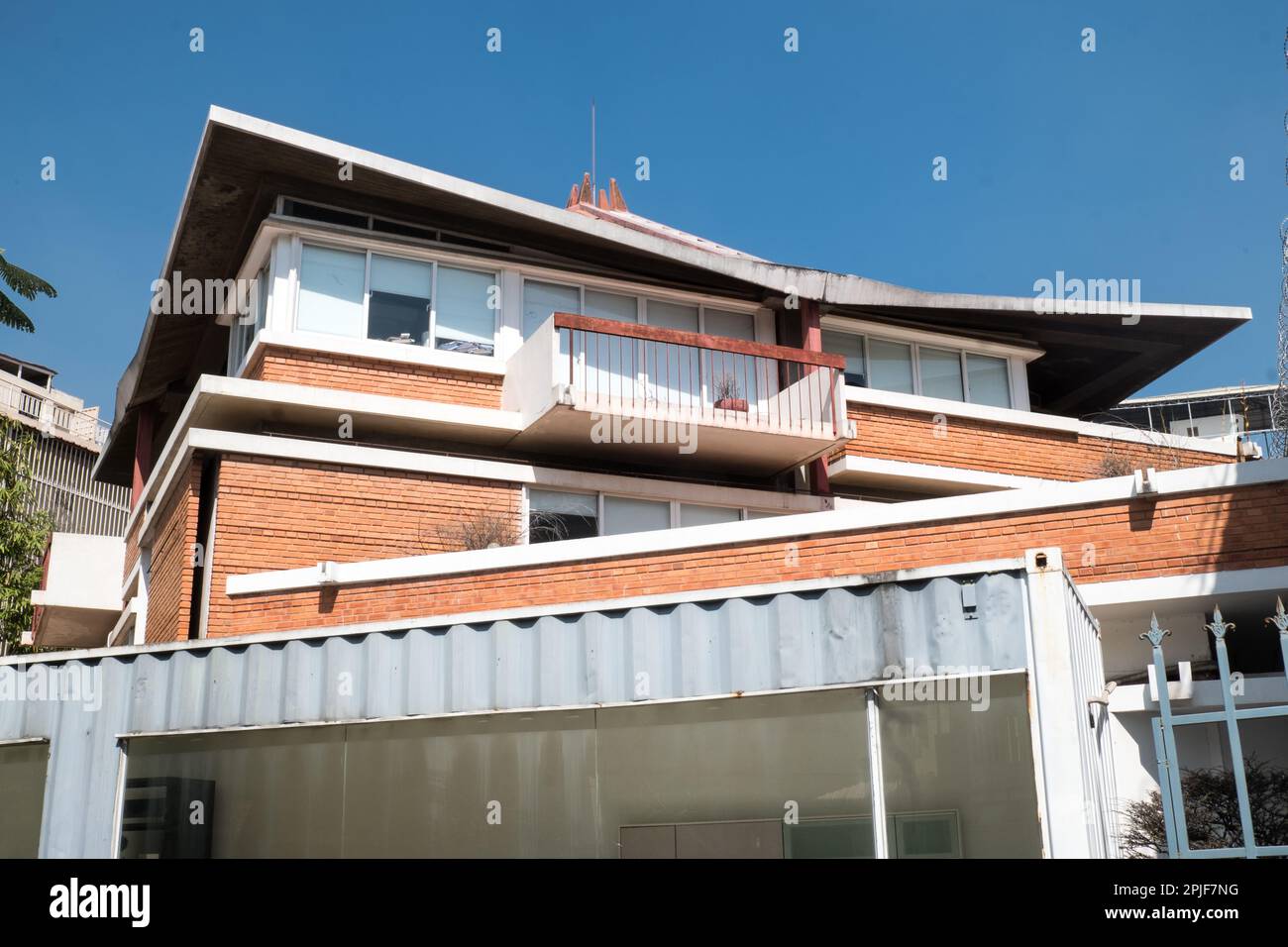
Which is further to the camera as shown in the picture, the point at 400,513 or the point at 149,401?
the point at 149,401

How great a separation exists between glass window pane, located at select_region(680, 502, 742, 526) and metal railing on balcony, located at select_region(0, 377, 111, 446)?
3386 centimetres

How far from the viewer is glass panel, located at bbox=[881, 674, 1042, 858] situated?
6.89 metres

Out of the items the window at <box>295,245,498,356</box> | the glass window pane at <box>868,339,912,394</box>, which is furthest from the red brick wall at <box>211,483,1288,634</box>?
the glass window pane at <box>868,339,912,394</box>

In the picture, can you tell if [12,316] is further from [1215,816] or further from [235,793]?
[1215,816]

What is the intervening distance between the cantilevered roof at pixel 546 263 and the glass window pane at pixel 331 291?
883 millimetres

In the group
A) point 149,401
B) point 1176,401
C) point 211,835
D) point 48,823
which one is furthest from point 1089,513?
point 1176,401

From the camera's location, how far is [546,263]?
18.1 metres

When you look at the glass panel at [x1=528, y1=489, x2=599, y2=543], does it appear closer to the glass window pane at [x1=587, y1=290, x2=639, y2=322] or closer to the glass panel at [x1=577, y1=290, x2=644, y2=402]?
the glass panel at [x1=577, y1=290, x2=644, y2=402]

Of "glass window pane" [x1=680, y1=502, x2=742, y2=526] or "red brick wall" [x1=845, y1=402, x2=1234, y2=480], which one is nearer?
"glass window pane" [x1=680, y1=502, x2=742, y2=526]

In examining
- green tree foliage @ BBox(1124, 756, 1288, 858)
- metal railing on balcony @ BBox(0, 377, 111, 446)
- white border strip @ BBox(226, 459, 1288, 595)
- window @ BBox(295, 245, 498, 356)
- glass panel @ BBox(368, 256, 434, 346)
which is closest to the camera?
green tree foliage @ BBox(1124, 756, 1288, 858)

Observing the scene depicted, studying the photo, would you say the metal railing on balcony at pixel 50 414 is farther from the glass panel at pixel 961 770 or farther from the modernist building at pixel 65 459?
the glass panel at pixel 961 770

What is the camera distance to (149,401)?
23.6 metres

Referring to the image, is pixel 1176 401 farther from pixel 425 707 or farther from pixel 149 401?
pixel 425 707

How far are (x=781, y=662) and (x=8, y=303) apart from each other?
1900cm
